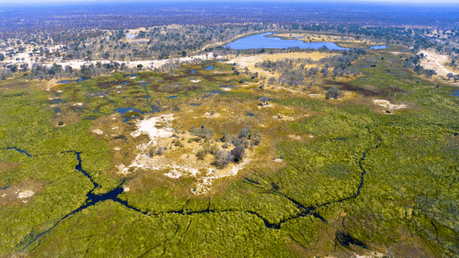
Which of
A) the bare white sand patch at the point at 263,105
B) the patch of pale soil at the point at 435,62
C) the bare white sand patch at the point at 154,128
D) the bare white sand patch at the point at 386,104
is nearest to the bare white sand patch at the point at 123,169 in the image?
the bare white sand patch at the point at 154,128

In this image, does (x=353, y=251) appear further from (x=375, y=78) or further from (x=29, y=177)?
(x=375, y=78)

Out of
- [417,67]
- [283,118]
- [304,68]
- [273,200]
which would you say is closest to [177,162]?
[273,200]

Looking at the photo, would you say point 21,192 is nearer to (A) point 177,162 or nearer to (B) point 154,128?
(A) point 177,162

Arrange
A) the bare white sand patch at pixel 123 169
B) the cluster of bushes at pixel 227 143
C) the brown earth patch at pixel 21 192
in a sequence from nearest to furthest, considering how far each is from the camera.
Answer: the brown earth patch at pixel 21 192 → the bare white sand patch at pixel 123 169 → the cluster of bushes at pixel 227 143

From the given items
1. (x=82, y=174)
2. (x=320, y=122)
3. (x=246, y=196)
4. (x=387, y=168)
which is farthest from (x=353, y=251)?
(x=82, y=174)

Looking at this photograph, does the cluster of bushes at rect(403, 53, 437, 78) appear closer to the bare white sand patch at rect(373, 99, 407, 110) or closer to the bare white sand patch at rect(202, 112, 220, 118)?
the bare white sand patch at rect(373, 99, 407, 110)

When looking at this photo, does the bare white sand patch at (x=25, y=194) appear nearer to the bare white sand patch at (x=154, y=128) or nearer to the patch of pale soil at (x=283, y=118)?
the bare white sand patch at (x=154, y=128)

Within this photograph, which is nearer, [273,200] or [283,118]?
[273,200]

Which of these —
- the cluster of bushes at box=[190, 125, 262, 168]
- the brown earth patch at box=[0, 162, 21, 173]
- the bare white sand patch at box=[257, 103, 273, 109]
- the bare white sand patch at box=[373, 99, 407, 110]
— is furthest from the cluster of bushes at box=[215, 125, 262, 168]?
the bare white sand patch at box=[373, 99, 407, 110]
